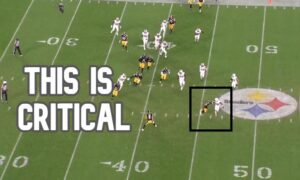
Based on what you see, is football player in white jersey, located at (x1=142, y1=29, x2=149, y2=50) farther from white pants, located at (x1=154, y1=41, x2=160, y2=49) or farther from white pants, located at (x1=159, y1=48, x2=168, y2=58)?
white pants, located at (x1=159, y1=48, x2=168, y2=58)

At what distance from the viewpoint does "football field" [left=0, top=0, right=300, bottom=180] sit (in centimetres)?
4047

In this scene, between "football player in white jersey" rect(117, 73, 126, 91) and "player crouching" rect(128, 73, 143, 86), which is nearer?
"football player in white jersey" rect(117, 73, 126, 91)

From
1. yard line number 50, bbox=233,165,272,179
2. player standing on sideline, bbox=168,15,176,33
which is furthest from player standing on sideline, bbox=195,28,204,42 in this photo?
yard line number 50, bbox=233,165,272,179

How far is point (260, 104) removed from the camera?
1753 inches

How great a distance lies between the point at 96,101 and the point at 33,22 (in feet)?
28.6

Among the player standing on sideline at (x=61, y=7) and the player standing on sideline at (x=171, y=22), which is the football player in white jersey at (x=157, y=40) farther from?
the player standing on sideline at (x=61, y=7)

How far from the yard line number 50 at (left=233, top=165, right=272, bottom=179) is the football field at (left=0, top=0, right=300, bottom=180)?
4 cm

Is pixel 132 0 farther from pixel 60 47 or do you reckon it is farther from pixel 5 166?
pixel 5 166

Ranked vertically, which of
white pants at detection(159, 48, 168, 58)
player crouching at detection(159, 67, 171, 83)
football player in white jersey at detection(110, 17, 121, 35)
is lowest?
player crouching at detection(159, 67, 171, 83)

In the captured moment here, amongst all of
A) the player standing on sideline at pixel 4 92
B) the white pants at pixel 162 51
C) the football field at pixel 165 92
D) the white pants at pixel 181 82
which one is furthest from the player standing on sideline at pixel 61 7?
the white pants at pixel 181 82

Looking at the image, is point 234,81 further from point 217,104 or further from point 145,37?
point 145,37

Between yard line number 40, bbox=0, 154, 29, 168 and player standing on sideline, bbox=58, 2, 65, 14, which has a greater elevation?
player standing on sideline, bbox=58, 2, 65, 14

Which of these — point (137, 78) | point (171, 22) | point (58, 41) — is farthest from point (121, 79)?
point (171, 22)

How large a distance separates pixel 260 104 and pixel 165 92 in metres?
4.46
